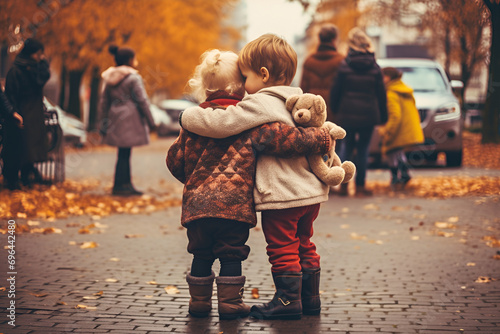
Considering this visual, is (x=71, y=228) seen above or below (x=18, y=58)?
below

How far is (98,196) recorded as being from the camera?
9.88 metres

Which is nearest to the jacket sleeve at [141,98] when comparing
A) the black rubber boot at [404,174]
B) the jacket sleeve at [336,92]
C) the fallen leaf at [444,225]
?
the jacket sleeve at [336,92]

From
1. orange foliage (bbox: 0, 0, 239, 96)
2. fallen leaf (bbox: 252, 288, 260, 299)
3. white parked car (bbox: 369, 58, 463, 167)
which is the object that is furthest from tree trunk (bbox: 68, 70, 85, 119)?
fallen leaf (bbox: 252, 288, 260, 299)

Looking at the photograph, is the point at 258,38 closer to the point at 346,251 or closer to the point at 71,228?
the point at 346,251

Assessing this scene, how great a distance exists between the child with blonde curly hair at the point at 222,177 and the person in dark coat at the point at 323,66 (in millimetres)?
5861

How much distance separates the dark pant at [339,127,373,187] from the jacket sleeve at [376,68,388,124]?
0.23 meters

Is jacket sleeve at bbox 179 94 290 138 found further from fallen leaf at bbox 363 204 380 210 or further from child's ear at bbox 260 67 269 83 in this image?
fallen leaf at bbox 363 204 380 210

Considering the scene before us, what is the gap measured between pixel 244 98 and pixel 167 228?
3674mm

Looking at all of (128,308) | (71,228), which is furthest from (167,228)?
(128,308)

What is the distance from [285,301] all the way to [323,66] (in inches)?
247

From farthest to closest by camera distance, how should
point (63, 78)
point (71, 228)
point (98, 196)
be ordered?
point (63, 78), point (98, 196), point (71, 228)

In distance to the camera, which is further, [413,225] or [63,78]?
[63,78]

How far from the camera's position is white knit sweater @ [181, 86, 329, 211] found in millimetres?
3959

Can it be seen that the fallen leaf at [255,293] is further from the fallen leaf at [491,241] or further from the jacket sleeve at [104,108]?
the jacket sleeve at [104,108]
